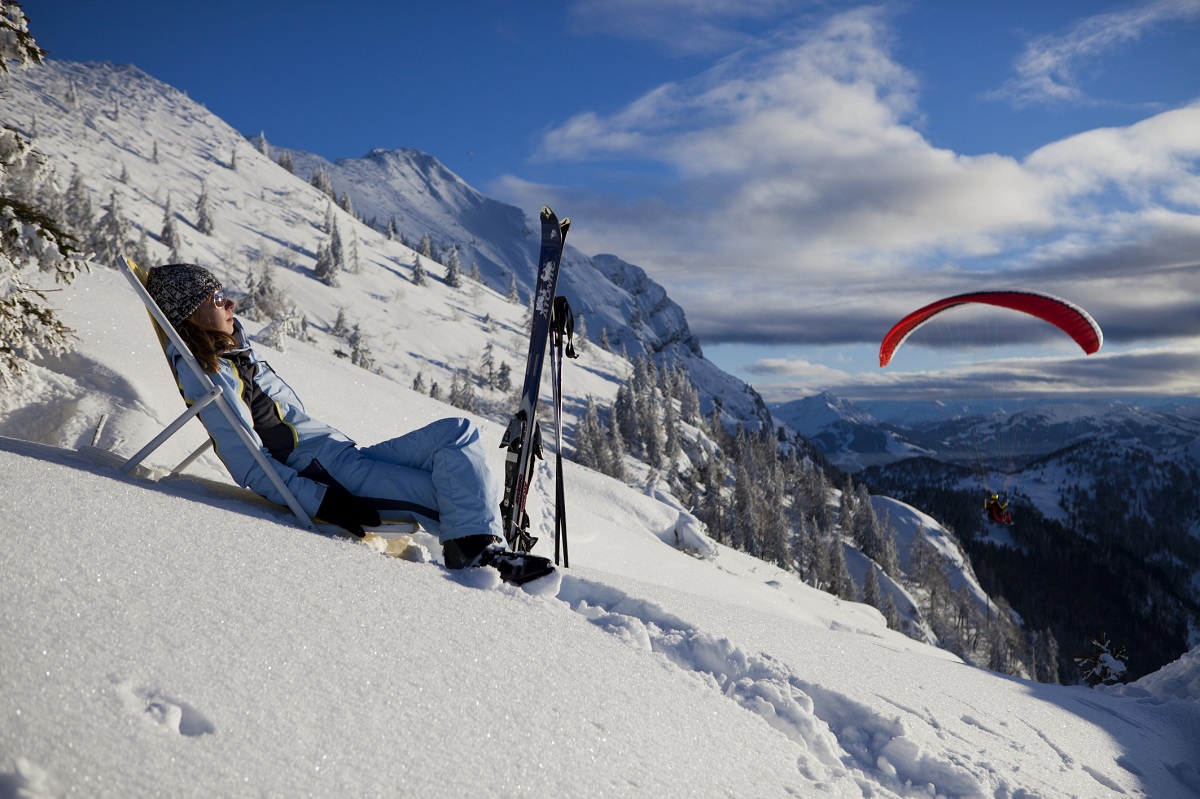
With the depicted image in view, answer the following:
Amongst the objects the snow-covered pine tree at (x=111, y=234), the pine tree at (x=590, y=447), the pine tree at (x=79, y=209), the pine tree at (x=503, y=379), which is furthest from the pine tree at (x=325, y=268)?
the pine tree at (x=590, y=447)

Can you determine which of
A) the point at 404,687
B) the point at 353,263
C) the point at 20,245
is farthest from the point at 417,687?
the point at 353,263

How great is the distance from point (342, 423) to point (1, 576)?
8039mm

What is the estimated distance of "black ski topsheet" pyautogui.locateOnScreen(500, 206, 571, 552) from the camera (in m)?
5.74

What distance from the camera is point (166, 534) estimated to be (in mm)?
2961

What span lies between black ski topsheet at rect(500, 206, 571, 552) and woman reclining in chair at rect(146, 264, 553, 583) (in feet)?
4.59

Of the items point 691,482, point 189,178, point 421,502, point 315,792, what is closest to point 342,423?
point 421,502

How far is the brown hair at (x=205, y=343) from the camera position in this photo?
4.07 metres

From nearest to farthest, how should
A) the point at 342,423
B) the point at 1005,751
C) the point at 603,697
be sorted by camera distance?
the point at 603,697 < the point at 1005,751 < the point at 342,423

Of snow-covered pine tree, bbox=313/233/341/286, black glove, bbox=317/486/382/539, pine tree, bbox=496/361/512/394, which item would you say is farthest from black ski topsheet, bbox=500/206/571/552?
snow-covered pine tree, bbox=313/233/341/286

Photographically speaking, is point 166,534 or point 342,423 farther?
point 342,423

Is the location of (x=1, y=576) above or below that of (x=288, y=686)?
above

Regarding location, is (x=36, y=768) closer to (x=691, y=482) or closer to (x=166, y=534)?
(x=166, y=534)

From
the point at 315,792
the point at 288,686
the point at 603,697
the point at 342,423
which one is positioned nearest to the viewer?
the point at 315,792

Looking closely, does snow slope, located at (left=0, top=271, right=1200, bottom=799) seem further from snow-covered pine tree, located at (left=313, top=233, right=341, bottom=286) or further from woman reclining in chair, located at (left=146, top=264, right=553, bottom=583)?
snow-covered pine tree, located at (left=313, top=233, right=341, bottom=286)
